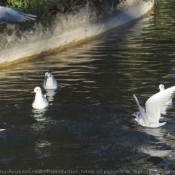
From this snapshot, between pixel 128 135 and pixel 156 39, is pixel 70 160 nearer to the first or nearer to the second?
pixel 128 135

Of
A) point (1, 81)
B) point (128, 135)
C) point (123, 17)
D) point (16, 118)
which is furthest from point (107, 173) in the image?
point (123, 17)

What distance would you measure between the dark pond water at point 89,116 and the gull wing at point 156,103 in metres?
0.23

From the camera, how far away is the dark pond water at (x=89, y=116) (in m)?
8.53

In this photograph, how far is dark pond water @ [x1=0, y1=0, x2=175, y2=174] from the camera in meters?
8.53

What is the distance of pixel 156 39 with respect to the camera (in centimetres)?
1931

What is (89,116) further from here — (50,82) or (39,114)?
(50,82)

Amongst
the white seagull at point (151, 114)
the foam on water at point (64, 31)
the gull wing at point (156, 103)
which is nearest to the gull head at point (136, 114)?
the white seagull at point (151, 114)

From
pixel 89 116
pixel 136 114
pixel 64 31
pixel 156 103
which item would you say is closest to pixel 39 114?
pixel 89 116

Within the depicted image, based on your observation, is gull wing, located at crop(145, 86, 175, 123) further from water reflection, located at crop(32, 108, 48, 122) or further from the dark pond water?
water reflection, located at crop(32, 108, 48, 122)

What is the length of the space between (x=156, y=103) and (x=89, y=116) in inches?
55.0

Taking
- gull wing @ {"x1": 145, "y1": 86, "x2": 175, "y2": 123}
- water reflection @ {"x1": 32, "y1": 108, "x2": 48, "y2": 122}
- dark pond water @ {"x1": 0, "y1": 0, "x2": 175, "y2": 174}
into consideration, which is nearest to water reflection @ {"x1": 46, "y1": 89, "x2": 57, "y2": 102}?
dark pond water @ {"x1": 0, "y1": 0, "x2": 175, "y2": 174}

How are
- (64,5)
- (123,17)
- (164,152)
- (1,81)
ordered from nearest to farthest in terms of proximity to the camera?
1. (164,152)
2. (1,81)
3. (64,5)
4. (123,17)

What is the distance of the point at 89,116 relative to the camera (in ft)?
34.9

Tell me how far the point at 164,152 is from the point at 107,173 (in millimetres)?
1177
